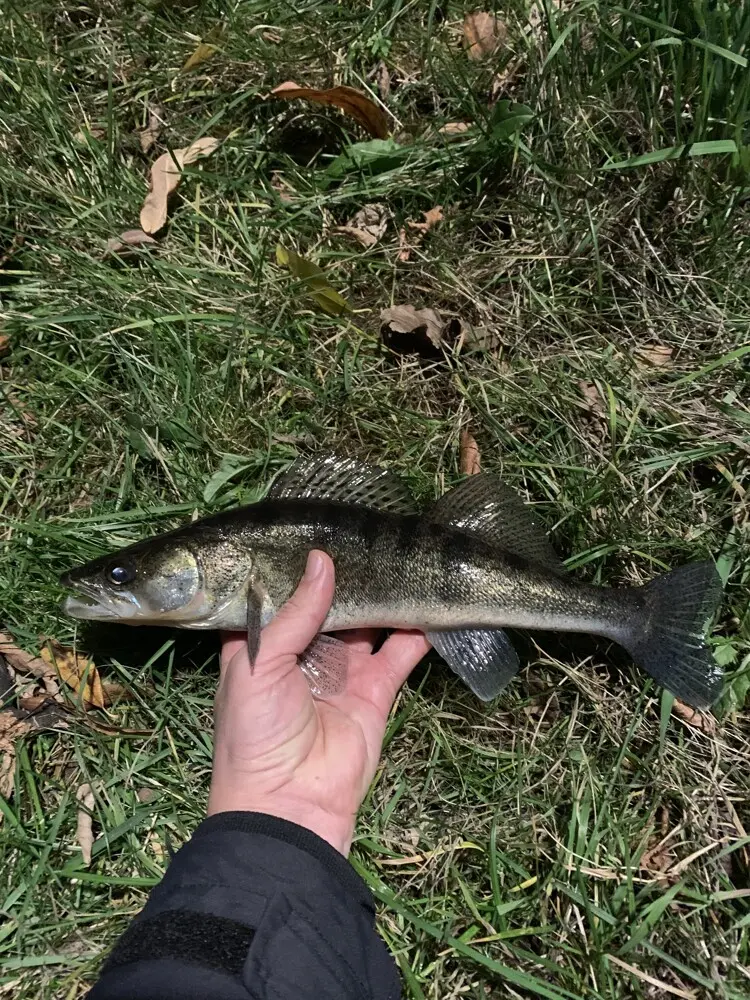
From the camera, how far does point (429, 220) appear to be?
3.55 m

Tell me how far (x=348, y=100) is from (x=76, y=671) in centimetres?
299

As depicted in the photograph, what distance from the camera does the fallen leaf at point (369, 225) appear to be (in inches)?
141

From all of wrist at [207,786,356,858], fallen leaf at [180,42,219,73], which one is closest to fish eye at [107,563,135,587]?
wrist at [207,786,356,858]

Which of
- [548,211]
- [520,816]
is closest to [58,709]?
[520,816]

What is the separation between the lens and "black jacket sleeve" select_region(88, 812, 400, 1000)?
2146 mm

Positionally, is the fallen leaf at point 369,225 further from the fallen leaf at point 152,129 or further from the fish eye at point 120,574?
the fish eye at point 120,574

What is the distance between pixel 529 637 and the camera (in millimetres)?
3248

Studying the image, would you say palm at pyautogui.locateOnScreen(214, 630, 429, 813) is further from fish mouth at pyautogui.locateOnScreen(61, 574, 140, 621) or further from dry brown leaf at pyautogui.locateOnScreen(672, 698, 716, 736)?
dry brown leaf at pyautogui.locateOnScreen(672, 698, 716, 736)

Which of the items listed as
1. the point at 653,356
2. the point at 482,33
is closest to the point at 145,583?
the point at 653,356

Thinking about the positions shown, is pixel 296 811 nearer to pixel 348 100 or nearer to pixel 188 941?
pixel 188 941

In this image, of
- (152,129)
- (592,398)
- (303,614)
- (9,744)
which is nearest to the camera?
(303,614)

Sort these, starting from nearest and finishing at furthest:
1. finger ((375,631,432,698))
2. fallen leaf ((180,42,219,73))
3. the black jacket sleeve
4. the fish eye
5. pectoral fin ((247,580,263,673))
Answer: the black jacket sleeve → pectoral fin ((247,580,263,673)) → the fish eye → finger ((375,631,432,698)) → fallen leaf ((180,42,219,73))

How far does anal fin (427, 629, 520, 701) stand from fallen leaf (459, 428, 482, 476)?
0.75 metres

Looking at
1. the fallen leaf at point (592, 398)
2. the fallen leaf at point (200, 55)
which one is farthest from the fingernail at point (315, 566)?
the fallen leaf at point (200, 55)
